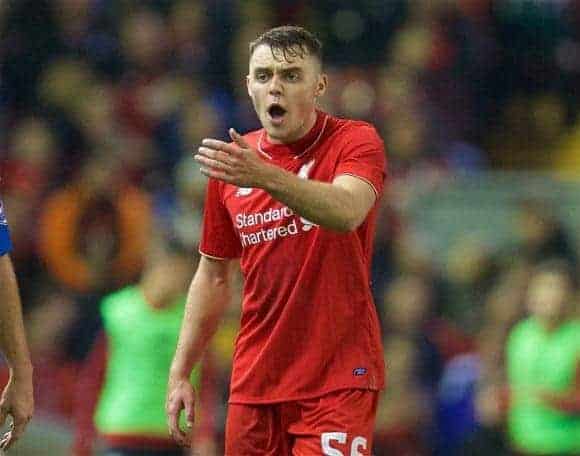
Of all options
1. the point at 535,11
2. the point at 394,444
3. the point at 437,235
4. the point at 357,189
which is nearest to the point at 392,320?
the point at 394,444

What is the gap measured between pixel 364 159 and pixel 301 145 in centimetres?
33

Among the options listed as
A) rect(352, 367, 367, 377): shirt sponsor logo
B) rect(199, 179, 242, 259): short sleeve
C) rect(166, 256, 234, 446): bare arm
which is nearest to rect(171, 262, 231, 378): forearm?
rect(166, 256, 234, 446): bare arm

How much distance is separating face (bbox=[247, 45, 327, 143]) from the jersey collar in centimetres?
2

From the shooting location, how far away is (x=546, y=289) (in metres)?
9.46

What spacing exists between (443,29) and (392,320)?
3.55 metres

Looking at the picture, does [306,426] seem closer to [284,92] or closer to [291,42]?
[284,92]

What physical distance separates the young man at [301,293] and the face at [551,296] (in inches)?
153

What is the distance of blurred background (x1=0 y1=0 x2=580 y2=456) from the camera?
10289 millimetres

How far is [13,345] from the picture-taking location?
527 cm

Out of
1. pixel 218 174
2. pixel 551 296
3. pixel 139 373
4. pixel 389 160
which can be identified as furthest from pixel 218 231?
pixel 389 160

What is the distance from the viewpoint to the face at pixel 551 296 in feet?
30.9

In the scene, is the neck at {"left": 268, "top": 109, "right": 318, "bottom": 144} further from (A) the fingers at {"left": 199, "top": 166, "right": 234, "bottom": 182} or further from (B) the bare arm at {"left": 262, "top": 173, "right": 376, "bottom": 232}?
(A) the fingers at {"left": 199, "top": 166, "right": 234, "bottom": 182}

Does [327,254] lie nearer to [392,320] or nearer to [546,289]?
[546,289]

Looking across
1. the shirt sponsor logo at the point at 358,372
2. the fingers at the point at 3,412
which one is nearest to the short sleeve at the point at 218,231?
the shirt sponsor logo at the point at 358,372
